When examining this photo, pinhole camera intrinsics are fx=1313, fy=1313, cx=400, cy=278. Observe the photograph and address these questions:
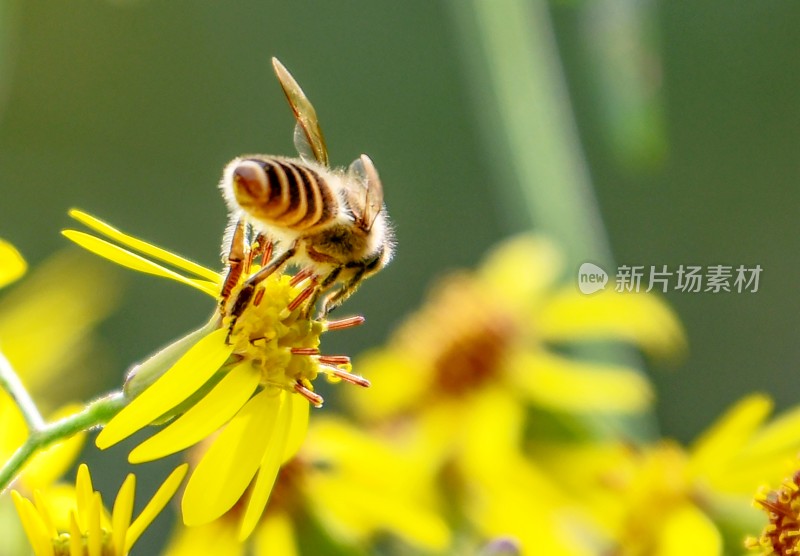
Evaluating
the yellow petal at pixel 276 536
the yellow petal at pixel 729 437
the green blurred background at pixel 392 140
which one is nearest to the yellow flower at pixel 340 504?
the yellow petal at pixel 276 536

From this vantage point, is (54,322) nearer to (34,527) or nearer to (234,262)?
(234,262)

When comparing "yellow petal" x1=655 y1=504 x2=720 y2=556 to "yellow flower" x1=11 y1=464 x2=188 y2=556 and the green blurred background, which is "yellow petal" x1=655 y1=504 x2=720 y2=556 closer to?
"yellow flower" x1=11 y1=464 x2=188 y2=556

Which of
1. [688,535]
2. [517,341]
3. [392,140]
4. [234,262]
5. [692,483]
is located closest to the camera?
[234,262]

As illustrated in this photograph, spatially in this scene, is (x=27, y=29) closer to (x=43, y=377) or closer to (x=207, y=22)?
(x=207, y=22)

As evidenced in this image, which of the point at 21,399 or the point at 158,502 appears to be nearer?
the point at 158,502

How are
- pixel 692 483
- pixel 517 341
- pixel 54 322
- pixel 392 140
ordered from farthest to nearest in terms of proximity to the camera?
→ 1. pixel 392 140
2. pixel 517 341
3. pixel 54 322
4. pixel 692 483

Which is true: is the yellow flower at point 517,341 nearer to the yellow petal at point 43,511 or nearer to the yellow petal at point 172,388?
the yellow petal at point 172,388

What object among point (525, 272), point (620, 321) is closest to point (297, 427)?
point (620, 321)
